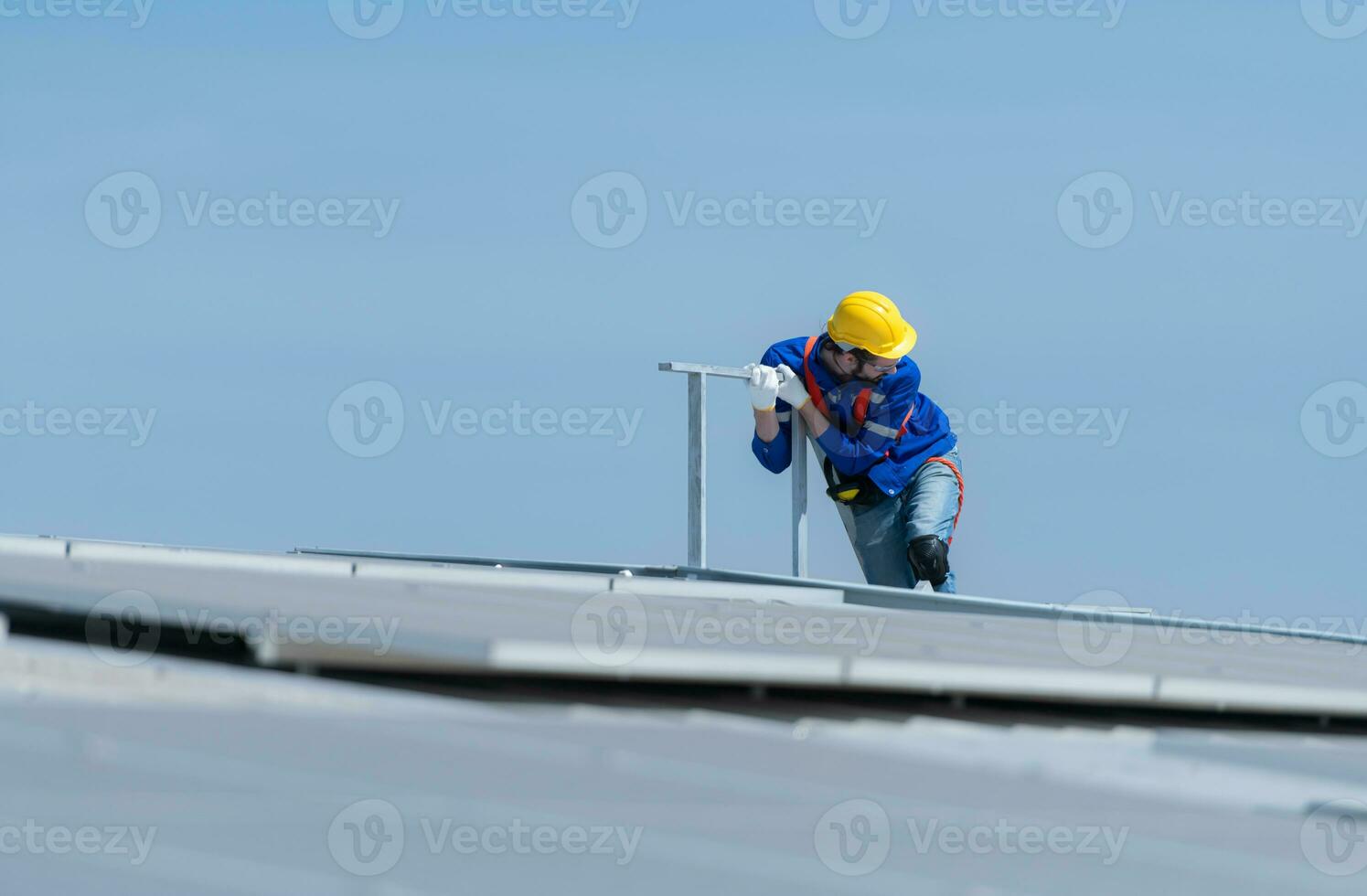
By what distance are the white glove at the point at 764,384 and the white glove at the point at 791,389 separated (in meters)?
0.07

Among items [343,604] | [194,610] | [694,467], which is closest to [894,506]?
[694,467]

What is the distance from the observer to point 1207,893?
324 cm

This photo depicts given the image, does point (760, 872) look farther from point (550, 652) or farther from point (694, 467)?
point (694, 467)

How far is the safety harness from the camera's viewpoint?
393 inches

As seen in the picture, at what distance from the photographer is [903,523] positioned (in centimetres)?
1039

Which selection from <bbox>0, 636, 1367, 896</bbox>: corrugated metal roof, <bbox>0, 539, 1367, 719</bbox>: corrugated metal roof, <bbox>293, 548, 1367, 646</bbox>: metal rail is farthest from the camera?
<bbox>293, 548, 1367, 646</bbox>: metal rail

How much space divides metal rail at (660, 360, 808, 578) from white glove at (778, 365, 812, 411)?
6.0 inches

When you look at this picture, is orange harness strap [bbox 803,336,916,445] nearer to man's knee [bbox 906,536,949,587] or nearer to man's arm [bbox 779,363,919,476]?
man's arm [bbox 779,363,919,476]

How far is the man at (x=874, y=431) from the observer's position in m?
9.79

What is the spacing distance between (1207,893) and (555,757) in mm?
1401

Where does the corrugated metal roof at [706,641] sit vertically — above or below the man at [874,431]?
below

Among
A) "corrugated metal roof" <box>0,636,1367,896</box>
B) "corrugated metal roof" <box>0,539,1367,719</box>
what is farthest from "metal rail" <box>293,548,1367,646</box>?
"corrugated metal roof" <box>0,636,1367,896</box>

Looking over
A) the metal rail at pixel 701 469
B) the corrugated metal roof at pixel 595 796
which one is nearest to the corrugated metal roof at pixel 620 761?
the corrugated metal roof at pixel 595 796

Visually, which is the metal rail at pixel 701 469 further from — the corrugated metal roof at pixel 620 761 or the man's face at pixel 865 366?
the corrugated metal roof at pixel 620 761
